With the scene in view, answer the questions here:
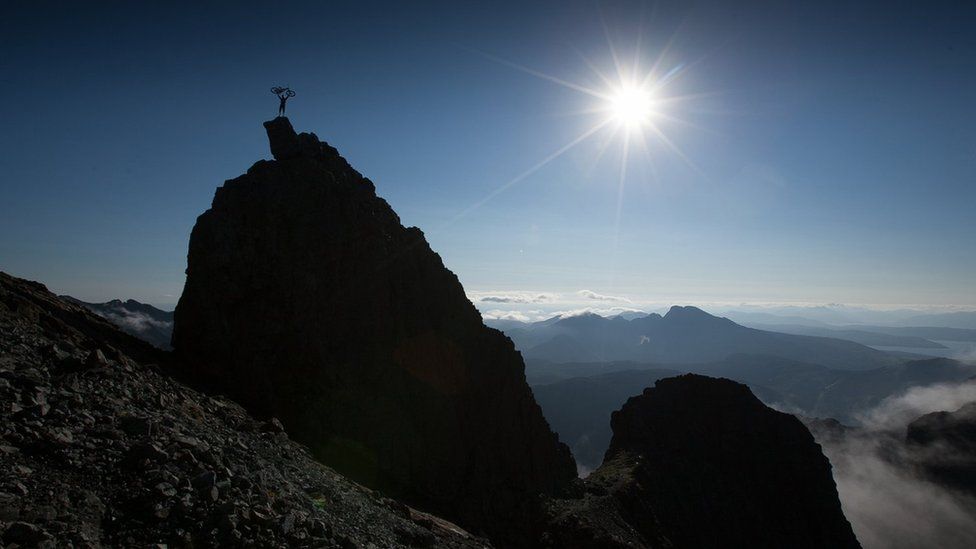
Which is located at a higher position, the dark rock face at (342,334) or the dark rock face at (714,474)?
the dark rock face at (342,334)

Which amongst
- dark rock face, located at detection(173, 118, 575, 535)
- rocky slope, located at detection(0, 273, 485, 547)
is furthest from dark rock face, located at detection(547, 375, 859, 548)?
rocky slope, located at detection(0, 273, 485, 547)

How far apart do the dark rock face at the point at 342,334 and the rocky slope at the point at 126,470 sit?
749 inches

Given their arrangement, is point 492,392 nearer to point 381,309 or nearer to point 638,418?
point 381,309

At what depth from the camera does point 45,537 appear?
11.9 meters

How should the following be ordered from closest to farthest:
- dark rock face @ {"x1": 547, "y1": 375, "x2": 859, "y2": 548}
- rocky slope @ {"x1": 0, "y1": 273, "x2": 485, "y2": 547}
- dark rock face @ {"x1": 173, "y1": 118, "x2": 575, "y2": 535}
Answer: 1. rocky slope @ {"x1": 0, "y1": 273, "x2": 485, "y2": 547}
2. dark rock face @ {"x1": 173, "y1": 118, "x2": 575, "y2": 535}
3. dark rock face @ {"x1": 547, "y1": 375, "x2": 859, "y2": 548}

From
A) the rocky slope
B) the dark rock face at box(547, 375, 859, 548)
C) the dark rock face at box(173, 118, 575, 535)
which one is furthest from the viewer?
the dark rock face at box(547, 375, 859, 548)

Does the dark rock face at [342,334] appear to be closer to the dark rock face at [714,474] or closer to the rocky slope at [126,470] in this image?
the rocky slope at [126,470]

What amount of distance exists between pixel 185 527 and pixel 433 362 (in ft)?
146

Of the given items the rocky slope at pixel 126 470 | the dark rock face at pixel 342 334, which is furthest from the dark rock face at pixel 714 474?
→ the rocky slope at pixel 126 470

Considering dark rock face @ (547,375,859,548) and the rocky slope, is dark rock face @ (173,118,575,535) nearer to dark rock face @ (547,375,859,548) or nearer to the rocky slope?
the rocky slope

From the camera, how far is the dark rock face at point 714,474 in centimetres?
7850

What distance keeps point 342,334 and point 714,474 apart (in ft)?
283

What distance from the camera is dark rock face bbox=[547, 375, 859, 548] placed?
7850 centimetres

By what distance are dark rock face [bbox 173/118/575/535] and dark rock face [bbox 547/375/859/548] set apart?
23.0 meters
